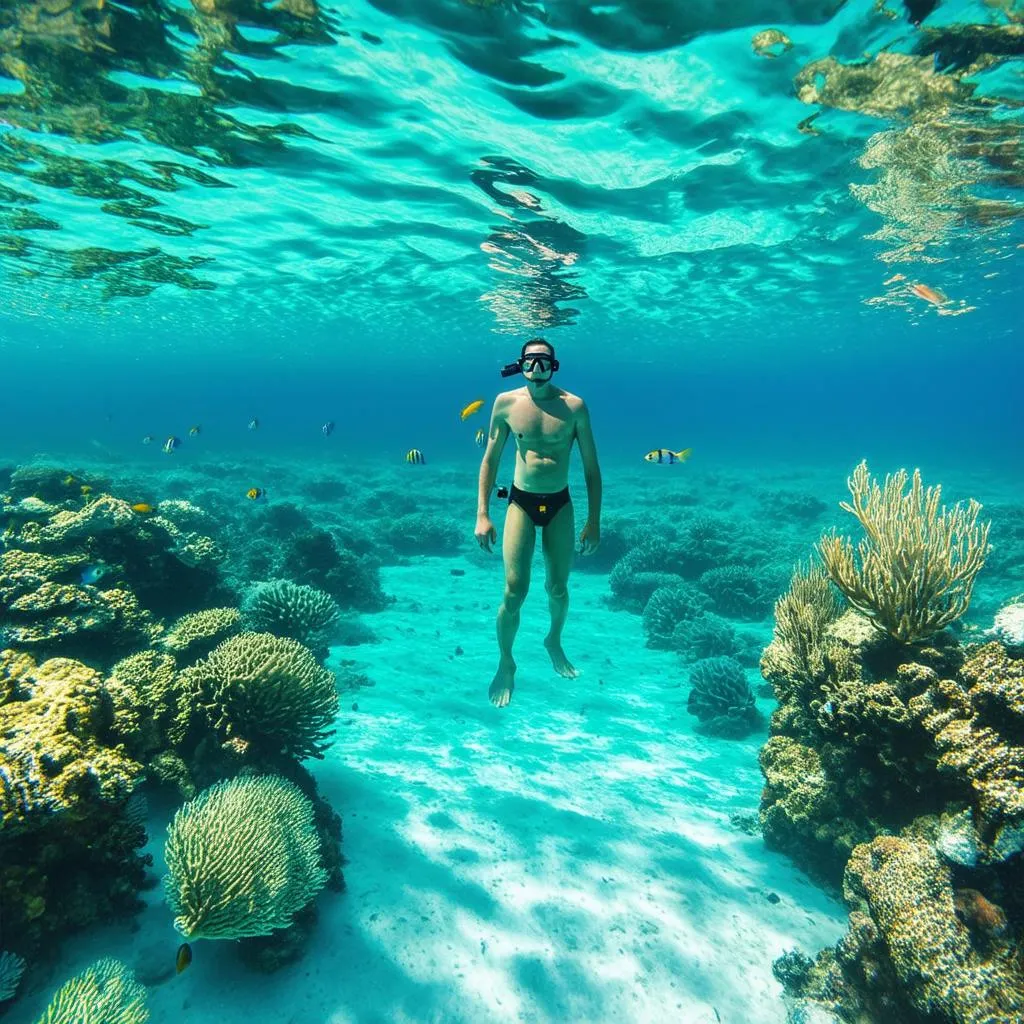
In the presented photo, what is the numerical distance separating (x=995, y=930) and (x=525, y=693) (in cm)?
638

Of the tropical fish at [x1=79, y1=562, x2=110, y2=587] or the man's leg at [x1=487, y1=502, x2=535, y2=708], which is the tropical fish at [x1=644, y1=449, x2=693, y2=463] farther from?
the tropical fish at [x1=79, y1=562, x2=110, y2=587]

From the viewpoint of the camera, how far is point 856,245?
63.0 ft

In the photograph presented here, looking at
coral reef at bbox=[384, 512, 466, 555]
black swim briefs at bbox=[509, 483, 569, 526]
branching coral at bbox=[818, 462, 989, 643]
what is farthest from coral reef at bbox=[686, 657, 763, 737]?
coral reef at bbox=[384, 512, 466, 555]

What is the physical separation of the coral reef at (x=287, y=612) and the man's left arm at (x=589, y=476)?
4780 mm

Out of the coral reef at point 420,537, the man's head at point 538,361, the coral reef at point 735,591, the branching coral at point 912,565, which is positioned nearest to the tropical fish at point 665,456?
the man's head at point 538,361

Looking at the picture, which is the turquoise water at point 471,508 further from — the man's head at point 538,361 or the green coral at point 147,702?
the man's head at point 538,361

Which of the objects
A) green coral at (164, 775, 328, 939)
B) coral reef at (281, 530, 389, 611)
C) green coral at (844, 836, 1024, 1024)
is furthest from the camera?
coral reef at (281, 530, 389, 611)

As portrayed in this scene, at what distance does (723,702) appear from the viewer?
842cm

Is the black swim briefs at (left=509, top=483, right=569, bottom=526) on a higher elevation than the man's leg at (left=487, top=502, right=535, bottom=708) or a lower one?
higher

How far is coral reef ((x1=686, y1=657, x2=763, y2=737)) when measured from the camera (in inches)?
322

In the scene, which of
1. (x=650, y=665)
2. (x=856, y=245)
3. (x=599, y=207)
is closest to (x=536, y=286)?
(x=599, y=207)

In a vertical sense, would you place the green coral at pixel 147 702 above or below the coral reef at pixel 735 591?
above

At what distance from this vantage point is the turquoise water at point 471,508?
13.4 ft

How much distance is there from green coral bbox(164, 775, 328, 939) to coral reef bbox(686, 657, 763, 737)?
6152 mm
